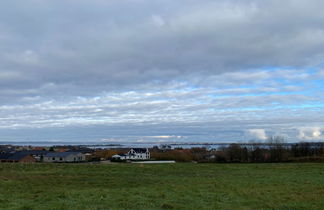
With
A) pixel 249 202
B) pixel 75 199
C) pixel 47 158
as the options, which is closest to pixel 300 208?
pixel 249 202

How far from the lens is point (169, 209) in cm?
1180

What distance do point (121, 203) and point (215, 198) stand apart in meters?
3.90

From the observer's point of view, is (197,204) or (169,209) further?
(197,204)

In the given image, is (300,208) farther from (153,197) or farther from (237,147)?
(237,147)

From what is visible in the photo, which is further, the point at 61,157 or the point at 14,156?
the point at 61,157

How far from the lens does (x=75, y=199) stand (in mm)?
13969

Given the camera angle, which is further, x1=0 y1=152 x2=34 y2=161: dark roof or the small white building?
the small white building

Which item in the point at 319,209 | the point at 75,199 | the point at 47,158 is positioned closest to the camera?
the point at 319,209

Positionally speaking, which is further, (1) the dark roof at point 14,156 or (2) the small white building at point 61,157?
(2) the small white building at point 61,157

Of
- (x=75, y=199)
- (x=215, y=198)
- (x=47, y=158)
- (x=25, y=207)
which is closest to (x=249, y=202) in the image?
(x=215, y=198)

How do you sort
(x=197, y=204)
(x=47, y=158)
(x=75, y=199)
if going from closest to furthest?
(x=197, y=204)
(x=75, y=199)
(x=47, y=158)

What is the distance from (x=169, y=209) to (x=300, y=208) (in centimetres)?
432

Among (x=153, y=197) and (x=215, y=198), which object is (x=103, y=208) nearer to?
(x=153, y=197)

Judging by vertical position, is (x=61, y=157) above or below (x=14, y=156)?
below
